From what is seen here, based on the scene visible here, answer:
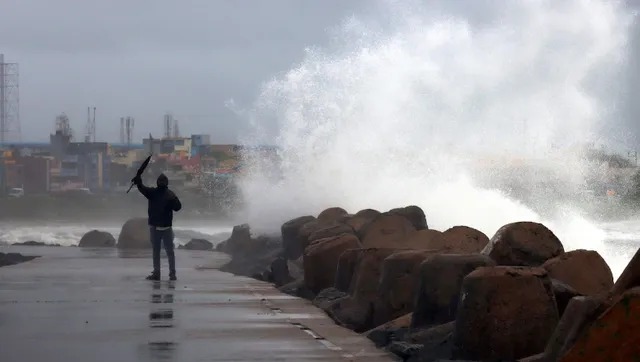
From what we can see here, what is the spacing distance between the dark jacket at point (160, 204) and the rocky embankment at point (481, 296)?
6.77ft

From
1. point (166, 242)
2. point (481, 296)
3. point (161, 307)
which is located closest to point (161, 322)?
point (161, 307)

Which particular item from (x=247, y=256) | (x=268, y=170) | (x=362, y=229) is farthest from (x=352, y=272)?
(x=268, y=170)

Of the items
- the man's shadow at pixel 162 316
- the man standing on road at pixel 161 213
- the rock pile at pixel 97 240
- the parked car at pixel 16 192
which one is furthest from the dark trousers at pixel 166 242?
the parked car at pixel 16 192

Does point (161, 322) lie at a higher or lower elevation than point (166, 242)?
lower

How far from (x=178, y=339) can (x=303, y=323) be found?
225 cm

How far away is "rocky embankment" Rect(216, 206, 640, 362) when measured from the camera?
382 inches

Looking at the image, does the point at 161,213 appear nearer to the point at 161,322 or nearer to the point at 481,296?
the point at 161,322

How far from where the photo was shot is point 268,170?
174 feet

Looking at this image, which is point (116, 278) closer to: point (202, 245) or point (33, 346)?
point (33, 346)

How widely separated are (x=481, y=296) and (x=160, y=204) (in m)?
10.9

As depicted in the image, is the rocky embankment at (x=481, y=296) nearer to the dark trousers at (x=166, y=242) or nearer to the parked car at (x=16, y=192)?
the dark trousers at (x=166, y=242)

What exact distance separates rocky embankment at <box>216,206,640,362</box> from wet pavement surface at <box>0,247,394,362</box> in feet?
1.63

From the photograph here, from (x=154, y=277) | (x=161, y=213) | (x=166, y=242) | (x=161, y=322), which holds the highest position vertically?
(x=161, y=213)

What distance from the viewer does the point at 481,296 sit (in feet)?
38.1
